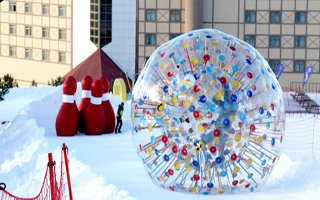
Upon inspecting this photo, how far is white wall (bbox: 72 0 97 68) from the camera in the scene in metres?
46.1

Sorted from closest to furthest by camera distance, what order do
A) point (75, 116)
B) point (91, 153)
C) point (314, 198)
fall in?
point (314, 198) → point (91, 153) → point (75, 116)

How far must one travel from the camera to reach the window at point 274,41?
45125mm

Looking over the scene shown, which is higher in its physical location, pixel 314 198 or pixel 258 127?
pixel 258 127

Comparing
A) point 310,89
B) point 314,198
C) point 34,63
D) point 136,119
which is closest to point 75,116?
point 136,119

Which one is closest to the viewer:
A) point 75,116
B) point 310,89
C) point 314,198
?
point 314,198

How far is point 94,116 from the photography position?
18594 millimetres

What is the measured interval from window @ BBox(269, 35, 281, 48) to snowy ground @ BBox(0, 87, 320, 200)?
976 inches

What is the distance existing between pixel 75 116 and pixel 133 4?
2749 cm

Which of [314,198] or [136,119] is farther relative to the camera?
[136,119]

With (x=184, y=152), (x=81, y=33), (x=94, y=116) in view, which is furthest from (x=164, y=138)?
(x=81, y=33)

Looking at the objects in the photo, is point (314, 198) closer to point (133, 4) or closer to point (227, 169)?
point (227, 169)

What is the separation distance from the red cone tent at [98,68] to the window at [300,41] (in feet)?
27.3

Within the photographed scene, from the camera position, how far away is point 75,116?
1848 cm

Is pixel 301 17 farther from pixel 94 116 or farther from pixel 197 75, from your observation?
pixel 197 75
